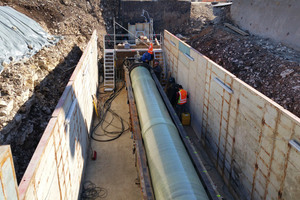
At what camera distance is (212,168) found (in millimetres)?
8742

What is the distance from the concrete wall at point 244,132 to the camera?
17.3 ft

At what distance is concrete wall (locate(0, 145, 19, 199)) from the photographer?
7.72ft

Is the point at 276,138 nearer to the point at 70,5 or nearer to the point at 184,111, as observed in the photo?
the point at 184,111

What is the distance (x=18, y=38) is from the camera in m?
9.34

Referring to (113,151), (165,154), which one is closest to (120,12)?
(113,151)

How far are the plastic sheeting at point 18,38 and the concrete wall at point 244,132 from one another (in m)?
5.96

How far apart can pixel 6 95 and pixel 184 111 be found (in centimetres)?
701

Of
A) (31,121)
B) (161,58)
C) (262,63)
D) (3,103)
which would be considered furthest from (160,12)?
(3,103)

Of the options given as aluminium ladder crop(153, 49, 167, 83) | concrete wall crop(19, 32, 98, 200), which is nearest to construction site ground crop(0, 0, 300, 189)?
concrete wall crop(19, 32, 98, 200)

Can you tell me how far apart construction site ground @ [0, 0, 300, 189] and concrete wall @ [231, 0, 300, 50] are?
438 millimetres

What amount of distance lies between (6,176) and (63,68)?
28.1 ft

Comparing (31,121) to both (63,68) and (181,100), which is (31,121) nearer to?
(63,68)

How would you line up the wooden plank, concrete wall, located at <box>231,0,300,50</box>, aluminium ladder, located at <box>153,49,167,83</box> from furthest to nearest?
aluminium ladder, located at <box>153,49,167,83</box> < the wooden plank < concrete wall, located at <box>231,0,300,50</box>

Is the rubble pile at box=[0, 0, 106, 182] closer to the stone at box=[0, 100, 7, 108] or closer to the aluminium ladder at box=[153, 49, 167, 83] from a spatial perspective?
the stone at box=[0, 100, 7, 108]
